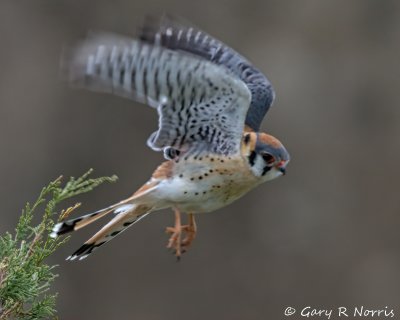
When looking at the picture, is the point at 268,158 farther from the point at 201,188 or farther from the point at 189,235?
the point at 189,235

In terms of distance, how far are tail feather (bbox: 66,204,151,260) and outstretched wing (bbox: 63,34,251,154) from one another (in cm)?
33

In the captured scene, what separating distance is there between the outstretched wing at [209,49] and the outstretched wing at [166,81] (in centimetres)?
8

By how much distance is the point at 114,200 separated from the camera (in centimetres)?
739

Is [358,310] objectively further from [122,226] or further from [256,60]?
[122,226]

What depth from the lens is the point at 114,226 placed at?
371cm

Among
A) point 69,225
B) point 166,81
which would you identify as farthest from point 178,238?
point 166,81

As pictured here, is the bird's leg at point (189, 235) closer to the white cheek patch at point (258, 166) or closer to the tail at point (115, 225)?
the tail at point (115, 225)

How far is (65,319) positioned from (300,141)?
247 cm

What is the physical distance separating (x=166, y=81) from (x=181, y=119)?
0.89 feet

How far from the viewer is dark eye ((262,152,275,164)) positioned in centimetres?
368

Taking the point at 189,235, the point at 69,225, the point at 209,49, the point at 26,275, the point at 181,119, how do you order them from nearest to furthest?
the point at 26,275 < the point at 69,225 < the point at 181,119 < the point at 189,235 < the point at 209,49

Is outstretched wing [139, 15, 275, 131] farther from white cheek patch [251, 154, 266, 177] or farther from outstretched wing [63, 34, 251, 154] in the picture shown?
white cheek patch [251, 154, 266, 177]

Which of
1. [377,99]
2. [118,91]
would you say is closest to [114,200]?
[377,99]

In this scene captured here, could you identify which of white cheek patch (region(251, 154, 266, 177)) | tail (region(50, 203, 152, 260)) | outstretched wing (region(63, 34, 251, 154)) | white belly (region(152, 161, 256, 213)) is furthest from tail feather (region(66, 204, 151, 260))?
white cheek patch (region(251, 154, 266, 177))
